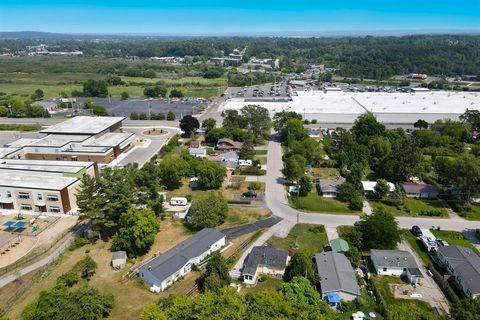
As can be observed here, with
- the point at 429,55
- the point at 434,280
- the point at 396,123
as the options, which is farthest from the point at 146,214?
the point at 429,55

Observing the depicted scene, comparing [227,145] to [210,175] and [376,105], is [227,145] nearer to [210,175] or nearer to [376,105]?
[210,175]

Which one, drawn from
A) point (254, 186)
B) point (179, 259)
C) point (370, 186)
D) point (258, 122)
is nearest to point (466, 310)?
point (179, 259)

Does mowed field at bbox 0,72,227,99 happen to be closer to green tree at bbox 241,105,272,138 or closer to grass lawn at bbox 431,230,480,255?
green tree at bbox 241,105,272,138

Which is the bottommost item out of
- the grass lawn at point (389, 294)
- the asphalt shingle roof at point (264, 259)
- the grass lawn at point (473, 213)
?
the grass lawn at point (389, 294)

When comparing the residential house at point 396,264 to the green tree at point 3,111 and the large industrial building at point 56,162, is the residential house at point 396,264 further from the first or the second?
the green tree at point 3,111

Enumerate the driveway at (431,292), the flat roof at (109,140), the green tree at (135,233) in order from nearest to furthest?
the driveway at (431,292) → the green tree at (135,233) → the flat roof at (109,140)

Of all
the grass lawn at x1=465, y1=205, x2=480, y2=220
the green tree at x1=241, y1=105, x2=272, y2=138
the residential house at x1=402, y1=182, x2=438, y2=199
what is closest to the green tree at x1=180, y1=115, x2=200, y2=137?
the green tree at x1=241, y1=105, x2=272, y2=138

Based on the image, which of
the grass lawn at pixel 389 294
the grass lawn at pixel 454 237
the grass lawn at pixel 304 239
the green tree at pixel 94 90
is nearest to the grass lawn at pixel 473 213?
the grass lawn at pixel 454 237
